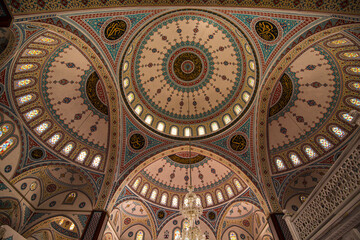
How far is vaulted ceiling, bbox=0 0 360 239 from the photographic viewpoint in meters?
9.27

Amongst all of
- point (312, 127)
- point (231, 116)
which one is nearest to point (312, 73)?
point (312, 127)

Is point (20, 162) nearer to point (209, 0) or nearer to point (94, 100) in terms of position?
point (94, 100)

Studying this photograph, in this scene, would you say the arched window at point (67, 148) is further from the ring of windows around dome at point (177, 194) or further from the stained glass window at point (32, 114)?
the ring of windows around dome at point (177, 194)

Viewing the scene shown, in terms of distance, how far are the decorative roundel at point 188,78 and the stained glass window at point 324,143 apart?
4.96m

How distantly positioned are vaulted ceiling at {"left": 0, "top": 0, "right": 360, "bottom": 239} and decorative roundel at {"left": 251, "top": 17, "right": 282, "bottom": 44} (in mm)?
47

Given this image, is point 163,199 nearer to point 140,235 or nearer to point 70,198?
point 140,235

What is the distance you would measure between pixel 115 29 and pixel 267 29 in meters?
7.14

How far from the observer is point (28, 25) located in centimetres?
636

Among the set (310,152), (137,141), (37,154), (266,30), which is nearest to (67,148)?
(37,154)

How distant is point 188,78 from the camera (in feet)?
46.2

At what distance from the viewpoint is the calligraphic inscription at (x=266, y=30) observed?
334 inches

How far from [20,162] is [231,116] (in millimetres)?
12874

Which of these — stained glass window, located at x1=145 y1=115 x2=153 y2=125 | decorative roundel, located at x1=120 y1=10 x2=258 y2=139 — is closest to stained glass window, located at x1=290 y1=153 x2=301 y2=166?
decorative roundel, located at x1=120 y1=10 x2=258 y2=139

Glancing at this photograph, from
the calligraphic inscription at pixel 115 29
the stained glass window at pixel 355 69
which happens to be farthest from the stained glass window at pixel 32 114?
the stained glass window at pixel 355 69
